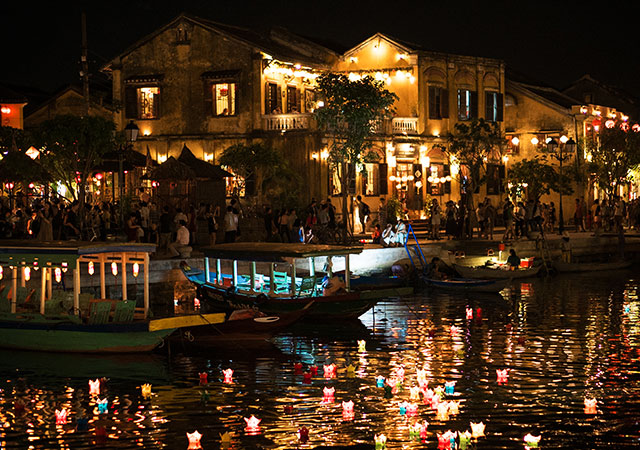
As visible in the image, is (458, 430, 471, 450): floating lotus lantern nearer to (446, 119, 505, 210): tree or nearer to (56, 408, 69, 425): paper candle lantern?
(56, 408, 69, 425): paper candle lantern

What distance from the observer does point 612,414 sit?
47.2 feet

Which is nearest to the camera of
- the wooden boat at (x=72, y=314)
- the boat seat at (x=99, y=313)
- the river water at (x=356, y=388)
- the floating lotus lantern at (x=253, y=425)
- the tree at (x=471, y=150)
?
the floating lotus lantern at (x=253, y=425)

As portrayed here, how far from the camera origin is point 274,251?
23.7m

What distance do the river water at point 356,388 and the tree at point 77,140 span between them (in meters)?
10.1

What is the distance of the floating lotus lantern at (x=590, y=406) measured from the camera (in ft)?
45.9

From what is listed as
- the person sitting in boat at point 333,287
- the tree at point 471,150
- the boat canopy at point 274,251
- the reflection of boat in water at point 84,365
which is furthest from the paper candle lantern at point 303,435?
the tree at point 471,150

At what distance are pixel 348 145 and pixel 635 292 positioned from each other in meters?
12.3

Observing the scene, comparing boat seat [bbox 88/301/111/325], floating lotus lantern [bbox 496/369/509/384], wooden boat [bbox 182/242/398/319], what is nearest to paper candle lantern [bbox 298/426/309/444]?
floating lotus lantern [bbox 496/369/509/384]

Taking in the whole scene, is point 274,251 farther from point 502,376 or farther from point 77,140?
point 77,140

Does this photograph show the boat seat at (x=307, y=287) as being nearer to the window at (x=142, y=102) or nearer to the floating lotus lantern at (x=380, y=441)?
the floating lotus lantern at (x=380, y=441)

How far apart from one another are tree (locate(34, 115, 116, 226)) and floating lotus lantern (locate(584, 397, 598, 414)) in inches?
726

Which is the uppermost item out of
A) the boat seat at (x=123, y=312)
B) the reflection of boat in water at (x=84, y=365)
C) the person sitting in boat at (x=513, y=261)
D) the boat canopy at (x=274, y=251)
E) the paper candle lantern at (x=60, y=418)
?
the boat canopy at (x=274, y=251)

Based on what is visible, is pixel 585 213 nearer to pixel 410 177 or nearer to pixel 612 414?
pixel 410 177

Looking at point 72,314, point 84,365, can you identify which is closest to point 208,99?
point 72,314
